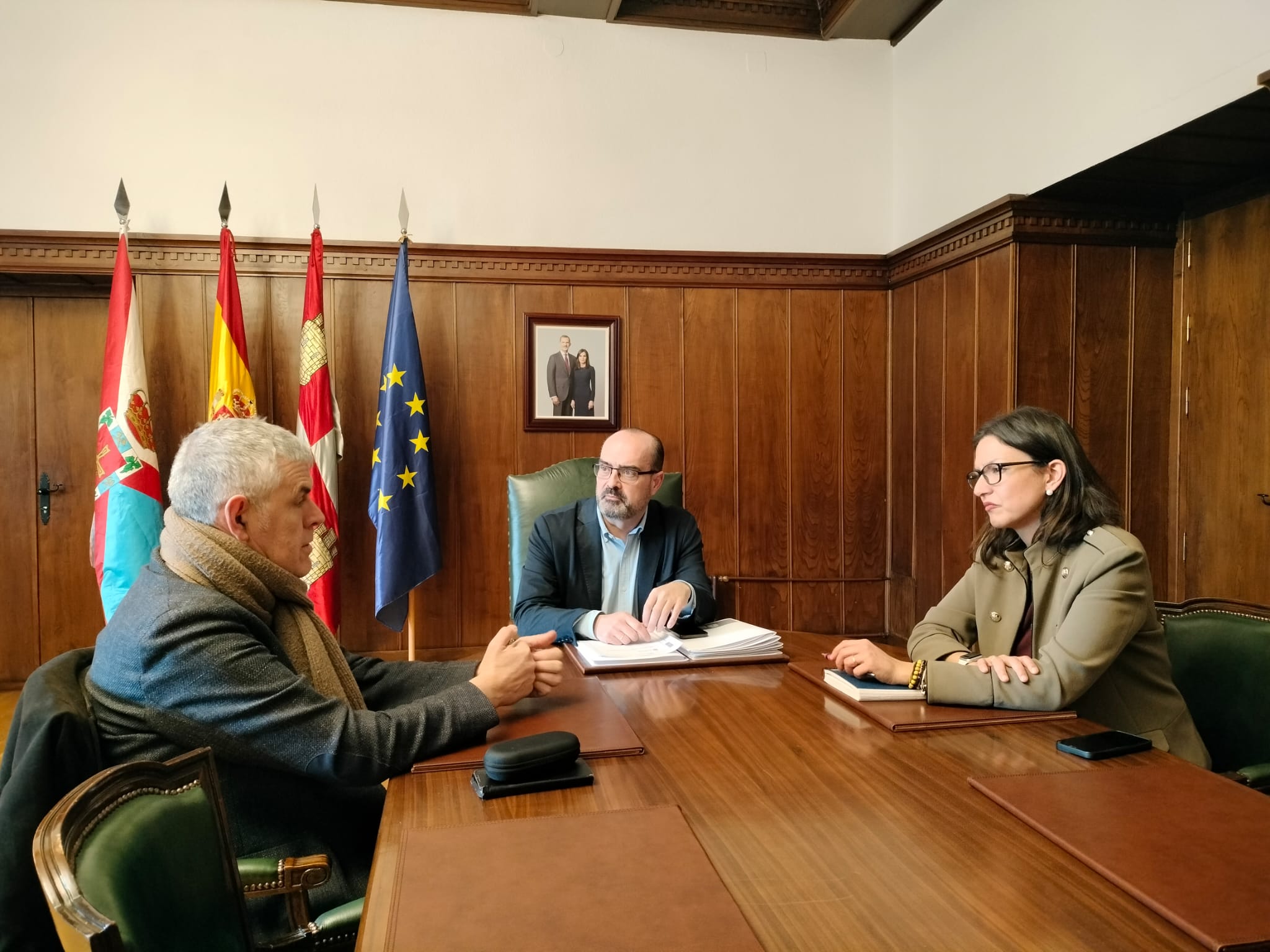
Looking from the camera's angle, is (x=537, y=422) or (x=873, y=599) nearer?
(x=537, y=422)

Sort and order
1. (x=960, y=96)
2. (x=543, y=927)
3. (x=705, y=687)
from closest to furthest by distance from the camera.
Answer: (x=543, y=927)
(x=705, y=687)
(x=960, y=96)

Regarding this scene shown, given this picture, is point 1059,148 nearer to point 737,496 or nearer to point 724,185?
point 724,185

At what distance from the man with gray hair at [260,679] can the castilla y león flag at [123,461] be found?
2467 mm

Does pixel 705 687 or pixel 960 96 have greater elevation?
pixel 960 96

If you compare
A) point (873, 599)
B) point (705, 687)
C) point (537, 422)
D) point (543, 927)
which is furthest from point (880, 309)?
point (543, 927)

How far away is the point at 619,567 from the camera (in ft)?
8.55

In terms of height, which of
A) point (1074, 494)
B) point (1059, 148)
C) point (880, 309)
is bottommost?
point (1074, 494)

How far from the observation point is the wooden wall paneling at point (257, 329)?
401 cm

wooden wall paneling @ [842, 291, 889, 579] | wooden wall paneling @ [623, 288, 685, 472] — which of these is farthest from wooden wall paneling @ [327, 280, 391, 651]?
wooden wall paneling @ [842, 291, 889, 579]

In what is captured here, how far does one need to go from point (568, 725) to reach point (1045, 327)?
3021 mm

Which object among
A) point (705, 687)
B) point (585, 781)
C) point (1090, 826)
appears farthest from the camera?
point (705, 687)

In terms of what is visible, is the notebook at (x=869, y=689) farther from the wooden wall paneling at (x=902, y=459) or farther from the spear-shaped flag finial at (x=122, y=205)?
the spear-shaped flag finial at (x=122, y=205)

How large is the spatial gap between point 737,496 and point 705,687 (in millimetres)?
2872

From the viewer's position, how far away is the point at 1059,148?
3375 mm
